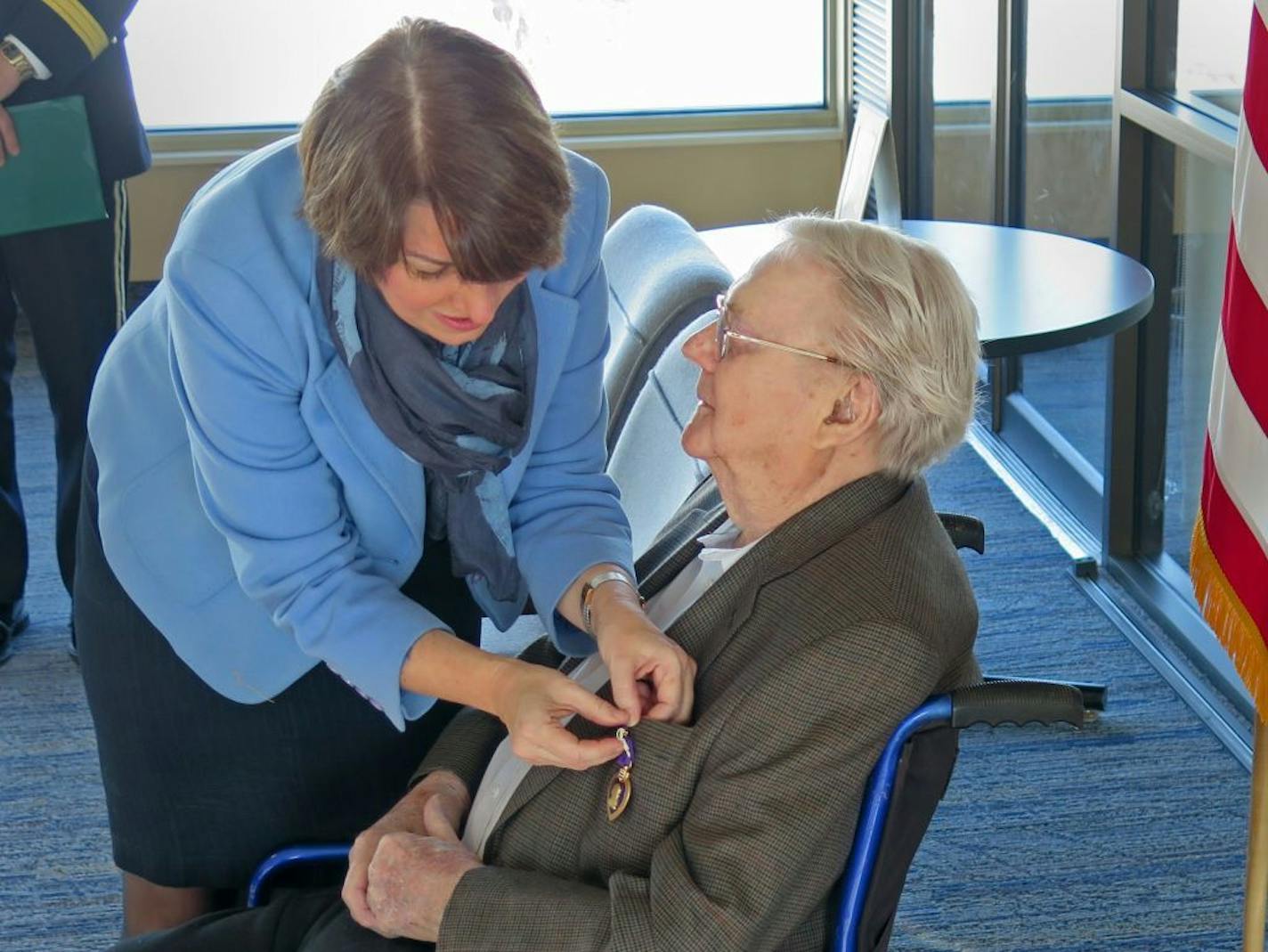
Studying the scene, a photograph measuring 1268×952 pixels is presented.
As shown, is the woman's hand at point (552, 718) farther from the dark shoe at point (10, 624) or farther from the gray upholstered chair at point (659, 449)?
the dark shoe at point (10, 624)

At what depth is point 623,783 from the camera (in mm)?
1535

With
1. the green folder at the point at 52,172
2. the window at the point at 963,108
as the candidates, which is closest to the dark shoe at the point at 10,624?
the green folder at the point at 52,172

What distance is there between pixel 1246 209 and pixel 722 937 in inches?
40.6

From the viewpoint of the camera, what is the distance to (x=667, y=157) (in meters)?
5.93

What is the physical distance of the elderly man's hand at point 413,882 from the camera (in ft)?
5.15

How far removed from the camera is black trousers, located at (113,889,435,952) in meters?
1.65

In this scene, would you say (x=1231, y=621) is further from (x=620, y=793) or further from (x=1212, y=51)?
(x=1212, y=51)

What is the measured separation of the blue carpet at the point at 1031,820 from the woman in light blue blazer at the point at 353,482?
3.20ft

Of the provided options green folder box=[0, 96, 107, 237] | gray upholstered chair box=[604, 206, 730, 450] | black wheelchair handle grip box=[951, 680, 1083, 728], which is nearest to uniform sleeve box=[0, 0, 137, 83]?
green folder box=[0, 96, 107, 237]

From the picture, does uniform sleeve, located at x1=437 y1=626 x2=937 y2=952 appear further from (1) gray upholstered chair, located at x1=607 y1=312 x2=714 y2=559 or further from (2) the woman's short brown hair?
(1) gray upholstered chair, located at x1=607 y1=312 x2=714 y2=559

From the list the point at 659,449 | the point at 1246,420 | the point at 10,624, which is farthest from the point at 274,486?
the point at 10,624

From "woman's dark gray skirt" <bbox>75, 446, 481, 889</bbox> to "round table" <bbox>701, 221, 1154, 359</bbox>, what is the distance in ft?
3.96

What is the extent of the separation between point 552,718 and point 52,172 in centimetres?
203

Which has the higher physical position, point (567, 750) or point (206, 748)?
point (567, 750)
